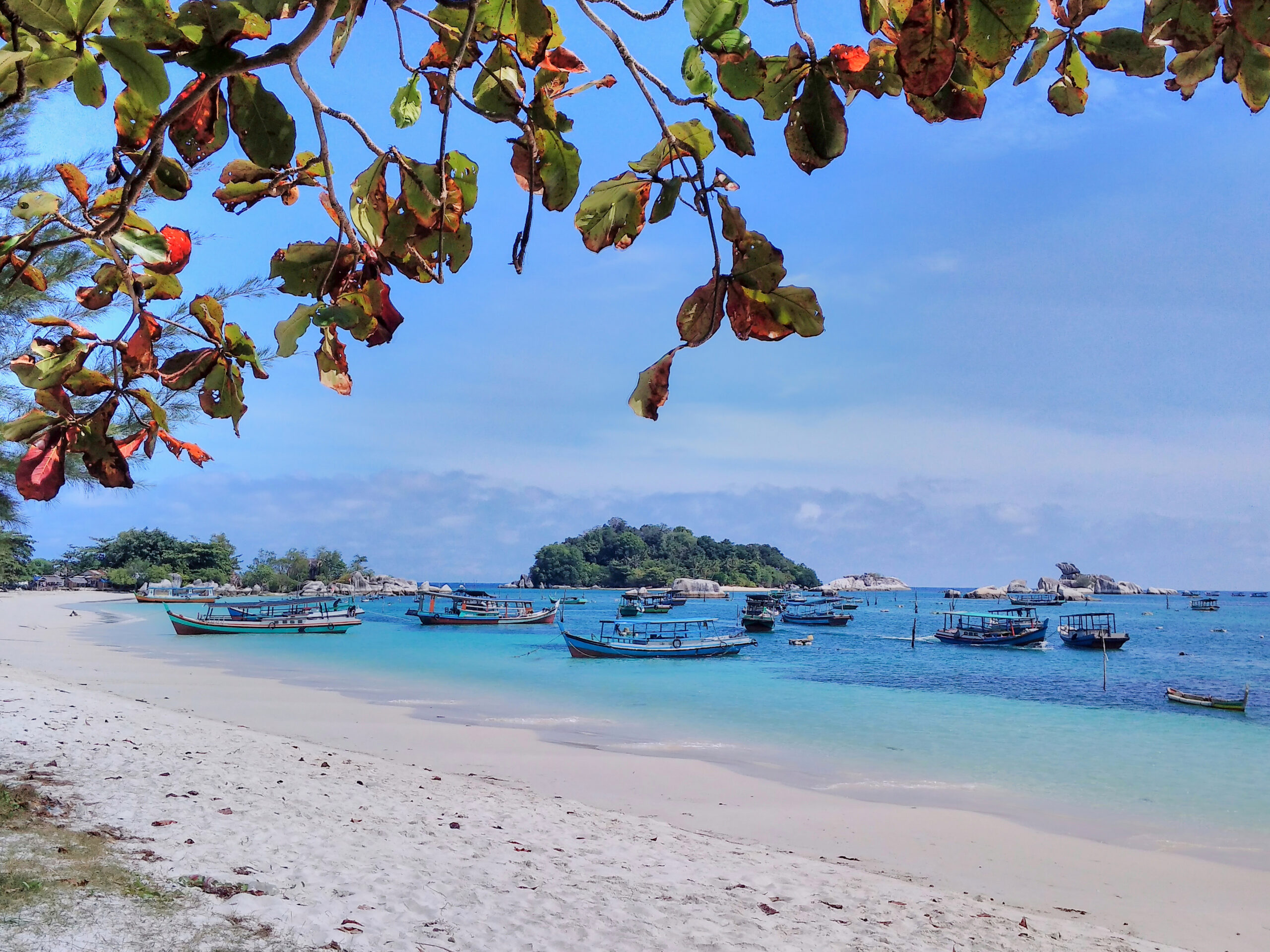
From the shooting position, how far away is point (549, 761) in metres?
10.4

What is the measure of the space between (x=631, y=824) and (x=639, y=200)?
7.07 m

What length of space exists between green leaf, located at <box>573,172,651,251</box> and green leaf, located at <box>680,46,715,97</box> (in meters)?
0.11

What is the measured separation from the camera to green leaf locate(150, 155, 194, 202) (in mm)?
1007

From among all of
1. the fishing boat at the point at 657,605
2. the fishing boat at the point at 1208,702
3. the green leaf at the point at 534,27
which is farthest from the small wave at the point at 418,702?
the fishing boat at the point at 657,605

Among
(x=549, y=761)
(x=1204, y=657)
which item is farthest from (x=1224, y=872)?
(x=1204, y=657)

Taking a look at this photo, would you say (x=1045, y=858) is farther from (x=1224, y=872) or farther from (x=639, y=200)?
(x=639, y=200)

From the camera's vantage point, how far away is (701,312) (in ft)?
2.48

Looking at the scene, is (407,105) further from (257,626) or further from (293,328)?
(257,626)

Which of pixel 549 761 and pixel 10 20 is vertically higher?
pixel 10 20

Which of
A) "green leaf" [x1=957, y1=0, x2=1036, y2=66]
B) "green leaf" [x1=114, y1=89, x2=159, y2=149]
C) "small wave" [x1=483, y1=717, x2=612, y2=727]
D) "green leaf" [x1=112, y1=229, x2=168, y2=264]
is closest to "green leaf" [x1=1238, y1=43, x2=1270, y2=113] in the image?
"green leaf" [x1=957, y1=0, x2=1036, y2=66]

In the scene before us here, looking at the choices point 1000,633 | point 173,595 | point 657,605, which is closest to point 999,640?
point 1000,633

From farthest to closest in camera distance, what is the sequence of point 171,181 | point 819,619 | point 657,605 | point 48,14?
point 657,605, point 819,619, point 171,181, point 48,14

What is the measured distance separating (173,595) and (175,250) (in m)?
56.0

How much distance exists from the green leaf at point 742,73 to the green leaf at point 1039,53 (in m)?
0.40
